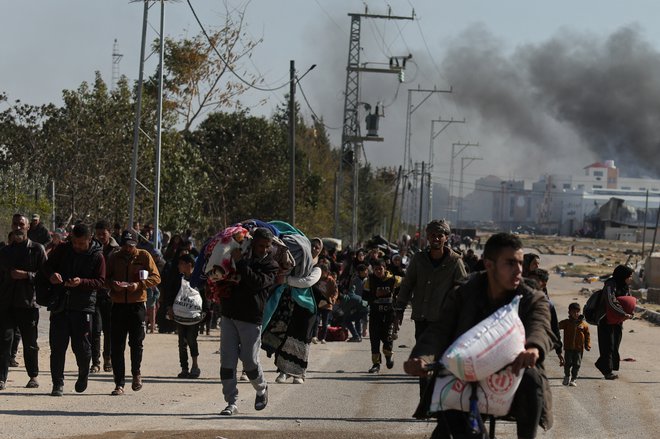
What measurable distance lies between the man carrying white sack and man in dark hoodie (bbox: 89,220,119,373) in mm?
7168

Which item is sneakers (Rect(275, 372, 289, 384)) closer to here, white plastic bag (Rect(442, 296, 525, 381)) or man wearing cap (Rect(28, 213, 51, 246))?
man wearing cap (Rect(28, 213, 51, 246))

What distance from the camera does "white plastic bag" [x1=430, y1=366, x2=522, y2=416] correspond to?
5.85 m

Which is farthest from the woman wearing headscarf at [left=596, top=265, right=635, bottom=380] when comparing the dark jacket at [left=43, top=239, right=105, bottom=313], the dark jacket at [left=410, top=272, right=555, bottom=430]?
the dark jacket at [left=410, top=272, right=555, bottom=430]

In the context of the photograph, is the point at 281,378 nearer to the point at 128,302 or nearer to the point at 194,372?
the point at 194,372

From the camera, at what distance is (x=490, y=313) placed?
6.18 meters

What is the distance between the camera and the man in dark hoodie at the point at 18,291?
40.1ft

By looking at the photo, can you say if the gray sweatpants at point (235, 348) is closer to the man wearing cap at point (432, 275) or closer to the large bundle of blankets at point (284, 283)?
the large bundle of blankets at point (284, 283)

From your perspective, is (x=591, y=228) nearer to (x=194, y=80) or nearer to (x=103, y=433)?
(x=194, y=80)

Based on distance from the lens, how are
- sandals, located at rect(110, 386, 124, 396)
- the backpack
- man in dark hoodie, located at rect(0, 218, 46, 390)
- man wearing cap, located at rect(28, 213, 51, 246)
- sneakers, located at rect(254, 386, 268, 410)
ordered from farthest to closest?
man wearing cap, located at rect(28, 213, 51, 246) < the backpack < man in dark hoodie, located at rect(0, 218, 46, 390) < sandals, located at rect(110, 386, 124, 396) < sneakers, located at rect(254, 386, 268, 410)

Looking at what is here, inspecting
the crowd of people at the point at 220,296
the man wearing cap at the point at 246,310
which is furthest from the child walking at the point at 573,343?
the man wearing cap at the point at 246,310

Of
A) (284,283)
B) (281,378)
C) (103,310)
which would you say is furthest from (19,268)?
(281,378)

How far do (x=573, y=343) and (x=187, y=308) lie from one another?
4.51 meters

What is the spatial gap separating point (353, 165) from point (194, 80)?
8.81 meters

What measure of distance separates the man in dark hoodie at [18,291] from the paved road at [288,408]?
1.61 ft
